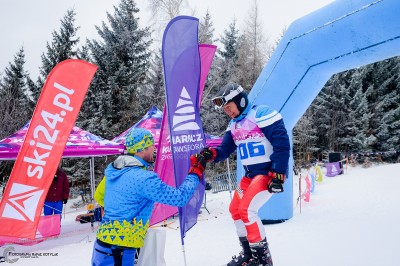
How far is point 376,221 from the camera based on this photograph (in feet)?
17.0

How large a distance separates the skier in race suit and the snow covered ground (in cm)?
95

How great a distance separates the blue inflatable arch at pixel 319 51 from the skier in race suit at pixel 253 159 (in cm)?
255

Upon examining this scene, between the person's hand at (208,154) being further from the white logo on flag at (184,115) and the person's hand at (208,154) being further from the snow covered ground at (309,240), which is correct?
the snow covered ground at (309,240)

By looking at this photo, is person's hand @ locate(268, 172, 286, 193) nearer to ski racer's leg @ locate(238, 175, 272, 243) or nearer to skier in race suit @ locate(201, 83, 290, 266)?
skier in race suit @ locate(201, 83, 290, 266)

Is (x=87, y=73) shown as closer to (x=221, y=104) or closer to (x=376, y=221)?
(x=221, y=104)

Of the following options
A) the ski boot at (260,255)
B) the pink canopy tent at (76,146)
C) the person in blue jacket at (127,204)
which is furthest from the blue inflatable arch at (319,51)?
the pink canopy tent at (76,146)

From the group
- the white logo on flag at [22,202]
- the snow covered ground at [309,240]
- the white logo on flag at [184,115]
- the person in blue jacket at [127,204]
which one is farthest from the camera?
the white logo on flag at [22,202]

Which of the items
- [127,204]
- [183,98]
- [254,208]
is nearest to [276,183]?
[254,208]

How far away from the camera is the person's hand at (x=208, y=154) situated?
2939 mm

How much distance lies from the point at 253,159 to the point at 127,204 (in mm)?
1312

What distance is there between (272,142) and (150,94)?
1869 cm

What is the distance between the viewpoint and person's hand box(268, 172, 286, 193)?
246 cm

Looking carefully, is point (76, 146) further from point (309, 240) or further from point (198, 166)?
point (309, 240)

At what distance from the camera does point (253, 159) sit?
2873 mm
